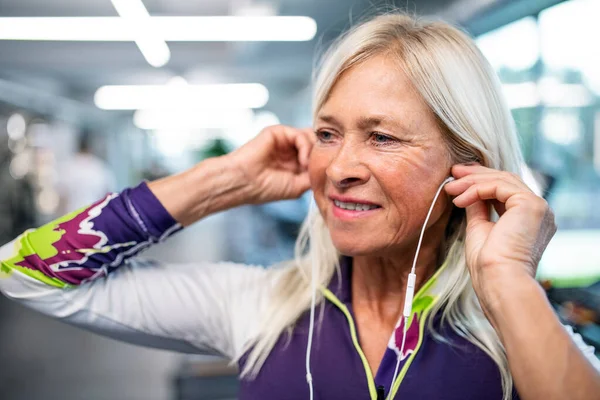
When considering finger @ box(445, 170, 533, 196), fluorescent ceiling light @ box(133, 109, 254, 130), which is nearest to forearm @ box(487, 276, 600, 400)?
finger @ box(445, 170, 533, 196)

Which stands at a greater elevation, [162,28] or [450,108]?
[162,28]

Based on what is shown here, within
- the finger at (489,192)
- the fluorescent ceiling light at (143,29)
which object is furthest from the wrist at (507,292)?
the fluorescent ceiling light at (143,29)

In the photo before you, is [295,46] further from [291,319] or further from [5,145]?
[291,319]

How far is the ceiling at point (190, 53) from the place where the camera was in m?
2.65

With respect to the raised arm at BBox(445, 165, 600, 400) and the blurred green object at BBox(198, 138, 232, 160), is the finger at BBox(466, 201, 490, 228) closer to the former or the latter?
the raised arm at BBox(445, 165, 600, 400)

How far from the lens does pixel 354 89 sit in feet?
3.95

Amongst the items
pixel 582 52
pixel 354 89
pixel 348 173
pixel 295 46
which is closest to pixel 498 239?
pixel 348 173

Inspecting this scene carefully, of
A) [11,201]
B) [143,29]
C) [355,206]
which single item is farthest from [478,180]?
[11,201]

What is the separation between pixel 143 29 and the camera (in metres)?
3.08

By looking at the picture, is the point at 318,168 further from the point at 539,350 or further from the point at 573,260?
the point at 573,260

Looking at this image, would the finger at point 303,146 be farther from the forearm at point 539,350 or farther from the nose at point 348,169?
the forearm at point 539,350

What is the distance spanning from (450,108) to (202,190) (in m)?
0.61

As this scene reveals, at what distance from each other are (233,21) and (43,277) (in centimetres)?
241

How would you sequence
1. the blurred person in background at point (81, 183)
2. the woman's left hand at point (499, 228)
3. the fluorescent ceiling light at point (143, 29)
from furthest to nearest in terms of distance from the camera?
the blurred person in background at point (81, 183)
the fluorescent ceiling light at point (143, 29)
the woman's left hand at point (499, 228)
